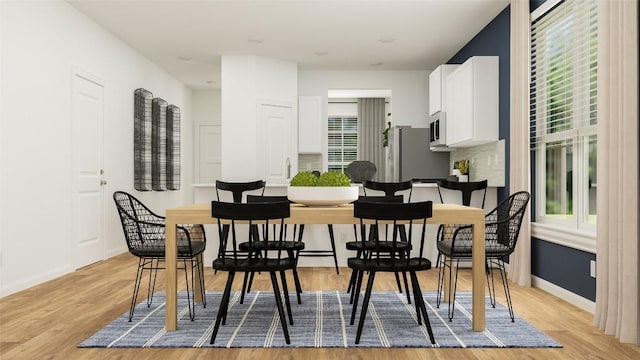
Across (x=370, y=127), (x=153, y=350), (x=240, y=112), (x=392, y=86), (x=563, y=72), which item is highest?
(x=392, y=86)

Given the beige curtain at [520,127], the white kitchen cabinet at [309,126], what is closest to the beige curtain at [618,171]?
the beige curtain at [520,127]

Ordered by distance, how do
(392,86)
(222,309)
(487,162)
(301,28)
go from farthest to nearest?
(392,86)
(301,28)
(487,162)
(222,309)

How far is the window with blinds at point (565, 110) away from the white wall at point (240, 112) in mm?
4049

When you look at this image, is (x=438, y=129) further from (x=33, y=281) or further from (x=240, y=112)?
(x=33, y=281)

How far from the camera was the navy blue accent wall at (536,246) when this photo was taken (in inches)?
143

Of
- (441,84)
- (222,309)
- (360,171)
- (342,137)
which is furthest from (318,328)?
(342,137)

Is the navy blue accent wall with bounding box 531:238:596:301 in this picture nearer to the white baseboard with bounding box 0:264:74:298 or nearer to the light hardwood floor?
the light hardwood floor

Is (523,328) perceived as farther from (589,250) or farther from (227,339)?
(227,339)

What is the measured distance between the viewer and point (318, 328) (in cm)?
302

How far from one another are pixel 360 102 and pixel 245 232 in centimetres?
616

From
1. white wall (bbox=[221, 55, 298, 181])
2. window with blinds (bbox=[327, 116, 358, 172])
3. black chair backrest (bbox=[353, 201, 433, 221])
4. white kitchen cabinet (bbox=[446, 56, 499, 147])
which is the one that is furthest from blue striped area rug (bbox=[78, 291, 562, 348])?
window with blinds (bbox=[327, 116, 358, 172])

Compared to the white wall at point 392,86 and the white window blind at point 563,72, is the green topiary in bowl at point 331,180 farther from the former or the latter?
the white wall at point 392,86

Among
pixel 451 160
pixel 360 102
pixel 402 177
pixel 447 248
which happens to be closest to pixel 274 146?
pixel 402 177

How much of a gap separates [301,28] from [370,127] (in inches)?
196
